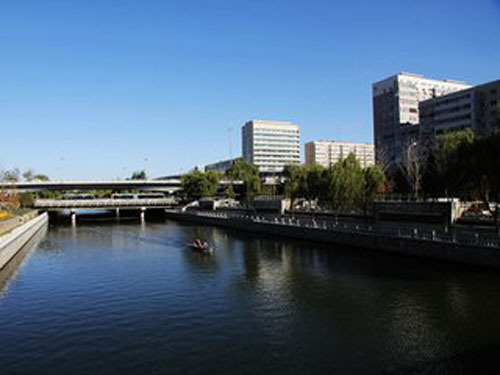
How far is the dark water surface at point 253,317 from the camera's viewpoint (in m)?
20.7

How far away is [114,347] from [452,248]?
1212 inches

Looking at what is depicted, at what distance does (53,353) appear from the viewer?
885 inches

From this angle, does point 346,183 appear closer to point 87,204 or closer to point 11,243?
point 11,243

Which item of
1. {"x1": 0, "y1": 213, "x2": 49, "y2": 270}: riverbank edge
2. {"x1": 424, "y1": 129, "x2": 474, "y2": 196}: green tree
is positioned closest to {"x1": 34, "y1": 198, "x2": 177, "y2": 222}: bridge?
{"x1": 0, "y1": 213, "x2": 49, "y2": 270}: riverbank edge

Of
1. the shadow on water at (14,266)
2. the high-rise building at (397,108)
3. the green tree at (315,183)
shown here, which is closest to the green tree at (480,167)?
the green tree at (315,183)

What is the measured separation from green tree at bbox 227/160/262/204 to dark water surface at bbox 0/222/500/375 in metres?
75.5

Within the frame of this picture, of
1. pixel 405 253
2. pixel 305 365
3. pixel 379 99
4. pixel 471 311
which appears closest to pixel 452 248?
pixel 405 253

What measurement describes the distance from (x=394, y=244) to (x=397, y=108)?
488 ft

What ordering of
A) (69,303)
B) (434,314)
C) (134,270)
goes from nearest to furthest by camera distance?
(434,314), (69,303), (134,270)

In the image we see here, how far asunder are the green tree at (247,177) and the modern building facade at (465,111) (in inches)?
2383

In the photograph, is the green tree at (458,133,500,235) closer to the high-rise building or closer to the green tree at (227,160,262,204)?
the green tree at (227,160,262,204)

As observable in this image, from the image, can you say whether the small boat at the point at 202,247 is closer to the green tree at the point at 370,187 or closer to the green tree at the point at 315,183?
the green tree at the point at 370,187

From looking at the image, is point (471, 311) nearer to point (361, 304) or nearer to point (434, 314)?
point (434, 314)

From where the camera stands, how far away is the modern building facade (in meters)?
134
